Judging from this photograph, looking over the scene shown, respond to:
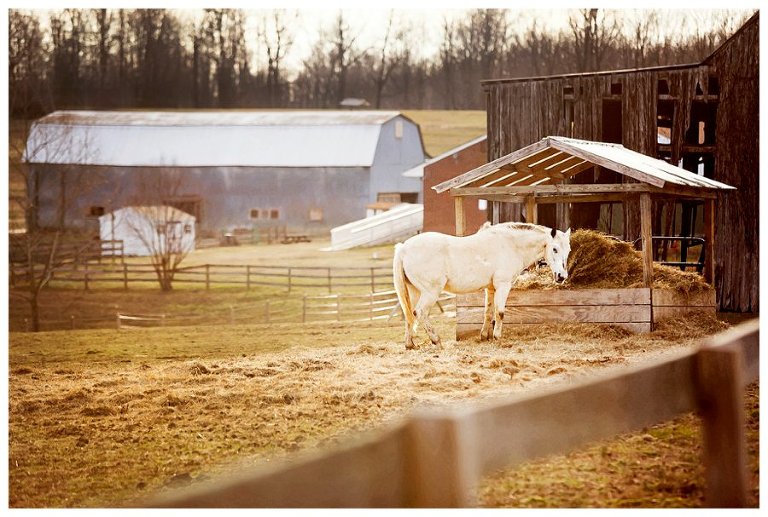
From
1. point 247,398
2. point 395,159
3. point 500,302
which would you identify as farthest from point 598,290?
point 395,159

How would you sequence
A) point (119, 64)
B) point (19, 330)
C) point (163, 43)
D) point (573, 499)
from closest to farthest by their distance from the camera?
point (573, 499) → point (163, 43) → point (119, 64) → point (19, 330)

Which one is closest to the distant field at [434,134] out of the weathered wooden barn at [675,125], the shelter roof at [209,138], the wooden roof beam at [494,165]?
the shelter roof at [209,138]

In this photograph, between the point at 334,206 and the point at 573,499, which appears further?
the point at 334,206

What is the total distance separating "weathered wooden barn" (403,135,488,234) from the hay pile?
2.99m

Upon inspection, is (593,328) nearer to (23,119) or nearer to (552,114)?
(552,114)

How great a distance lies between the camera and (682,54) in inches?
425

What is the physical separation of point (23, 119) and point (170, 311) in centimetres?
530

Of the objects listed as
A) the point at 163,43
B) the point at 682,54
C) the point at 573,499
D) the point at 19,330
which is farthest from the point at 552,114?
the point at 19,330

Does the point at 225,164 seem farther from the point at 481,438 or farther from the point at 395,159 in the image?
the point at 481,438

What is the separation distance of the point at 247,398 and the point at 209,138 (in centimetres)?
1408

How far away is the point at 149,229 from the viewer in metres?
17.9

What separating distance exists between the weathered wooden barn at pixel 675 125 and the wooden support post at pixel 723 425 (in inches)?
284

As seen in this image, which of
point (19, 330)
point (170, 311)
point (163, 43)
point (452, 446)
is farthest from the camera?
point (170, 311)

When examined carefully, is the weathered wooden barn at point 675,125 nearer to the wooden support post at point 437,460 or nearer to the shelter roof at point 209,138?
the shelter roof at point 209,138
